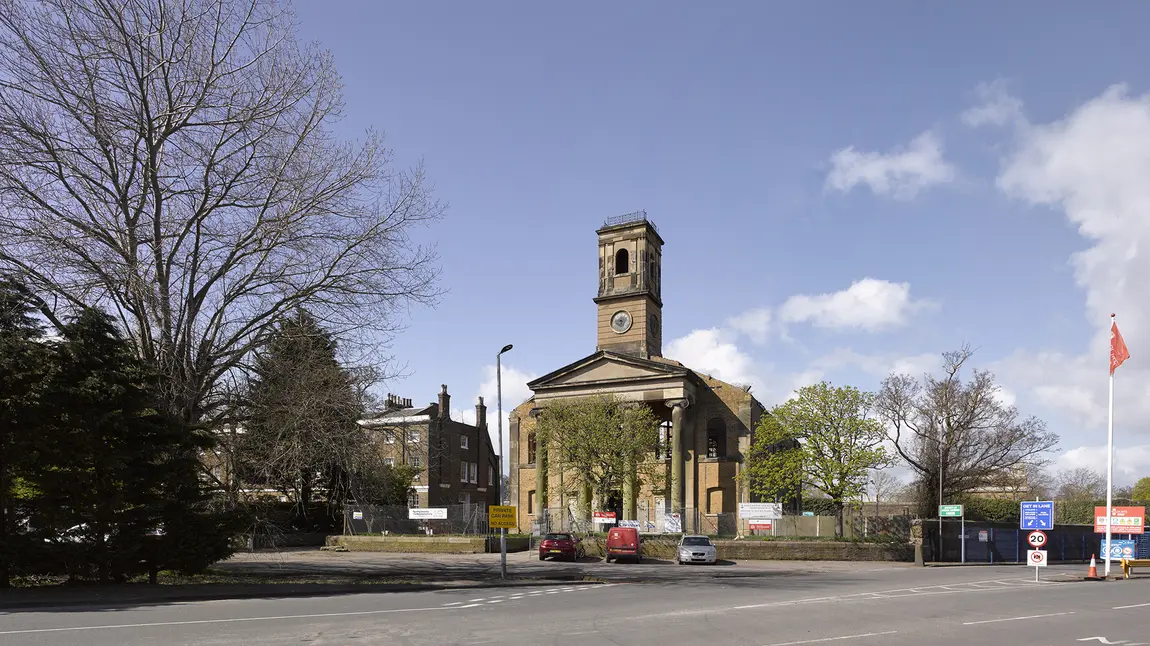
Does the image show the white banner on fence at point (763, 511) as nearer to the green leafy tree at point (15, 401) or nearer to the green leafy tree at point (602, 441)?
the green leafy tree at point (602, 441)

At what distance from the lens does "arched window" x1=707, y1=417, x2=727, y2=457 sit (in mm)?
64631

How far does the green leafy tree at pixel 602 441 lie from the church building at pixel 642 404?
1562 millimetres

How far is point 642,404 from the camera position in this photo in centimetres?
6222

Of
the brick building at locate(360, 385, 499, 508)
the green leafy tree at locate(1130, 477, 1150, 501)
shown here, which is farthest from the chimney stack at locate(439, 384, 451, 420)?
the green leafy tree at locate(1130, 477, 1150, 501)

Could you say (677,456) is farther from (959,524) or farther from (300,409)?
(300,409)

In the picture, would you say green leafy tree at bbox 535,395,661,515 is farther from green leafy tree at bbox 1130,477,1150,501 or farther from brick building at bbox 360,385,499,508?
green leafy tree at bbox 1130,477,1150,501

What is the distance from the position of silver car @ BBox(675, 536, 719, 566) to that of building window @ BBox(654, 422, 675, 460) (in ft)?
56.9

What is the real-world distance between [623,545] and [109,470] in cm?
2433

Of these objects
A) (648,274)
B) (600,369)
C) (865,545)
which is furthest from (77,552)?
(648,274)

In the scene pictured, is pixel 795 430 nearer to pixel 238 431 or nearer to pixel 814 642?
pixel 238 431

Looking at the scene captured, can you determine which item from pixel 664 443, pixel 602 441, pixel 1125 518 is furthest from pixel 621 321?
pixel 1125 518

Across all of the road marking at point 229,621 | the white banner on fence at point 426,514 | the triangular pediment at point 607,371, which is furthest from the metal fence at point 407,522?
the road marking at point 229,621

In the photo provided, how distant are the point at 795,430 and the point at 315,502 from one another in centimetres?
2916

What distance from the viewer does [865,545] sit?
43.3m
